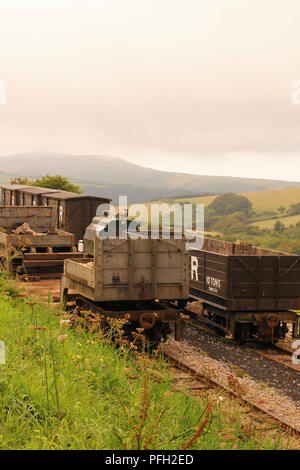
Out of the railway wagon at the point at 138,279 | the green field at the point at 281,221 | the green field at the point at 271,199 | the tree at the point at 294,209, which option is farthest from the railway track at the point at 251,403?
the green field at the point at 271,199

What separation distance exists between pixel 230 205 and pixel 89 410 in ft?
467

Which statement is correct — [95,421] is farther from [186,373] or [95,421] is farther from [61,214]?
[61,214]

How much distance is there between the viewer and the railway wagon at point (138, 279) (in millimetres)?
10625

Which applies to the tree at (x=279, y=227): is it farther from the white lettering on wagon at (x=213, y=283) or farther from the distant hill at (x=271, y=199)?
the white lettering on wagon at (x=213, y=283)

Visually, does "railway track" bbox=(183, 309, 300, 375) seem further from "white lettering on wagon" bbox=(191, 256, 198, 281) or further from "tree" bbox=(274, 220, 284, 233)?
"tree" bbox=(274, 220, 284, 233)

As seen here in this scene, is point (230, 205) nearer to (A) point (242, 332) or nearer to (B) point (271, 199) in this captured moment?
(B) point (271, 199)

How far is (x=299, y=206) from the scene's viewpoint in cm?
13550

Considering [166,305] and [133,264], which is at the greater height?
[133,264]

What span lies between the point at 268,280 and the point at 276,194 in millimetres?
146323

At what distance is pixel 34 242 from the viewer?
46.6 ft

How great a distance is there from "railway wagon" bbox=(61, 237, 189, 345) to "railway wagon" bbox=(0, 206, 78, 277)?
1.96m

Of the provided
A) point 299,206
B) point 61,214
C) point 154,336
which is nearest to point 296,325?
point 154,336

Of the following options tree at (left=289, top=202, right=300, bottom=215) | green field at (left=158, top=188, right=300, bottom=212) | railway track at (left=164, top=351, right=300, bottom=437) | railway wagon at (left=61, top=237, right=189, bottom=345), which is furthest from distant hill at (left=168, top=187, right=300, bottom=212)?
railway track at (left=164, top=351, right=300, bottom=437)

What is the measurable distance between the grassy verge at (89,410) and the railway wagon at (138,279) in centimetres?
371
